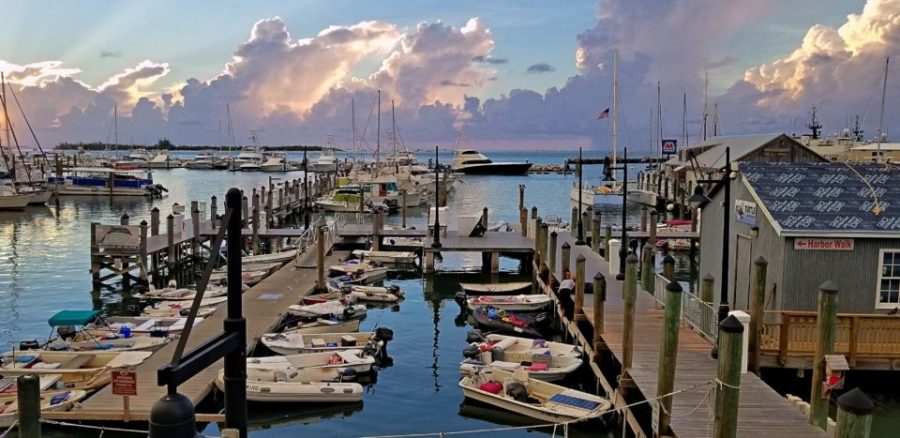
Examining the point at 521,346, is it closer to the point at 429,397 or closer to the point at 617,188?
the point at 429,397

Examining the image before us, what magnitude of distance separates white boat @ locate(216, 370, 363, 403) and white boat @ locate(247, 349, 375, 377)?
2.68ft

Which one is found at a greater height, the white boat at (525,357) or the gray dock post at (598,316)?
the gray dock post at (598,316)

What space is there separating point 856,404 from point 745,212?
1212 centimetres

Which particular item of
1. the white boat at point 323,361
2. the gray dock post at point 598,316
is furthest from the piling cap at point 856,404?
the white boat at point 323,361

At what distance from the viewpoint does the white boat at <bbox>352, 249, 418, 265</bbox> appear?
35.3 meters

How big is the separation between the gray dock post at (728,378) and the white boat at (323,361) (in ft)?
34.6

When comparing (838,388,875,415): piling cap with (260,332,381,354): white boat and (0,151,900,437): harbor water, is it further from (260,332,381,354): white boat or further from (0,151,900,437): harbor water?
(260,332,381,354): white boat

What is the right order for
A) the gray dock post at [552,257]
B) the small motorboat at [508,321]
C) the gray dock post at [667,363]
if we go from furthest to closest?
the gray dock post at [552,257], the small motorboat at [508,321], the gray dock post at [667,363]

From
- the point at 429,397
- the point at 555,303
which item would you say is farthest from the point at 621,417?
the point at 555,303

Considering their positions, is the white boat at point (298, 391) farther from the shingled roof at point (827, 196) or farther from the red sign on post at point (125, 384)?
the shingled roof at point (827, 196)

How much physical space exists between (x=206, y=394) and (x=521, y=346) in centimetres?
862

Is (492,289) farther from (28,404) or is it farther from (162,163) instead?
(162,163)

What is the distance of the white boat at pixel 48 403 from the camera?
48.1 ft

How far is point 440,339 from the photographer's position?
23750mm
